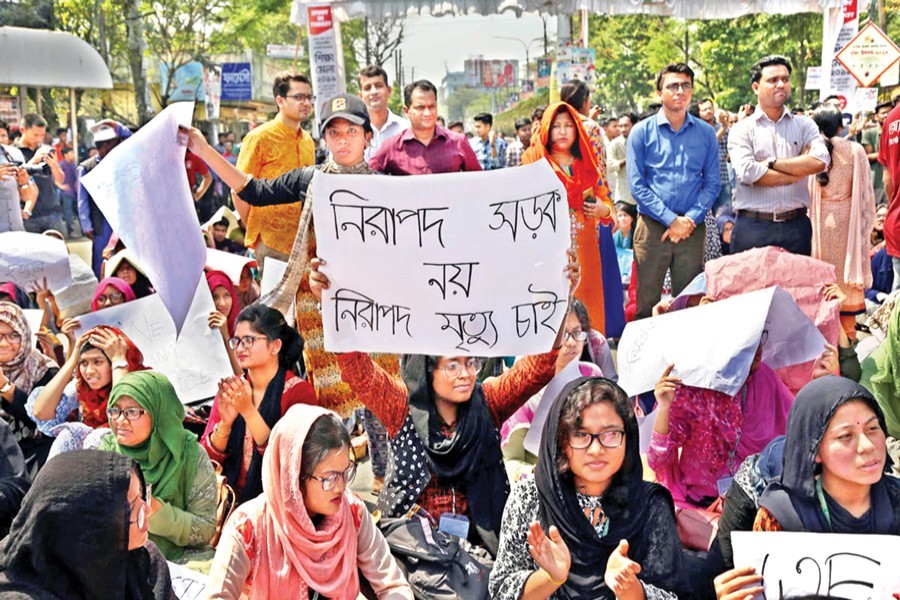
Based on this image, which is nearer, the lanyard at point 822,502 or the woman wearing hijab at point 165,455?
the lanyard at point 822,502

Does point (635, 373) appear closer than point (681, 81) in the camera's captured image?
Yes

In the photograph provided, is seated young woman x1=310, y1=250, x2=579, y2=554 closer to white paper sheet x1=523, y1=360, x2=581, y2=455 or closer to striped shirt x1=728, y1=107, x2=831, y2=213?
white paper sheet x1=523, y1=360, x2=581, y2=455

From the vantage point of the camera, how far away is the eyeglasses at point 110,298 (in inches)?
213

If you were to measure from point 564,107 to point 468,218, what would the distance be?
203 centimetres

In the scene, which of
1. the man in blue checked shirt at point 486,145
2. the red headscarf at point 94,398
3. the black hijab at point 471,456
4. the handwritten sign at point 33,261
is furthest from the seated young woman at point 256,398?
the man in blue checked shirt at point 486,145

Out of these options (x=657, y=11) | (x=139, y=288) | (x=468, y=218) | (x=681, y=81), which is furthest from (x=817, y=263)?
(x=657, y=11)

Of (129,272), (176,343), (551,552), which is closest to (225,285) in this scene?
(129,272)

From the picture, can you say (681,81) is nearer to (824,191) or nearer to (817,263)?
(824,191)

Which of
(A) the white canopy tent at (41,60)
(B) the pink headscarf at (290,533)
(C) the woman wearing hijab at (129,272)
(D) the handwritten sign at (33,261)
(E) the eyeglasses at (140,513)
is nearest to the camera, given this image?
(E) the eyeglasses at (140,513)

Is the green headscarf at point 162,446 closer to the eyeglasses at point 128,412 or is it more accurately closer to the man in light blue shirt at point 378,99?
the eyeglasses at point 128,412

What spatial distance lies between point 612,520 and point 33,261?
4.40 m

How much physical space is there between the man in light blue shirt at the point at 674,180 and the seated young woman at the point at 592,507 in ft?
10.9

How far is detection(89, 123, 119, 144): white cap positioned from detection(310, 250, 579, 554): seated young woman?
322cm

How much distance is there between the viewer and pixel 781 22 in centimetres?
2623
